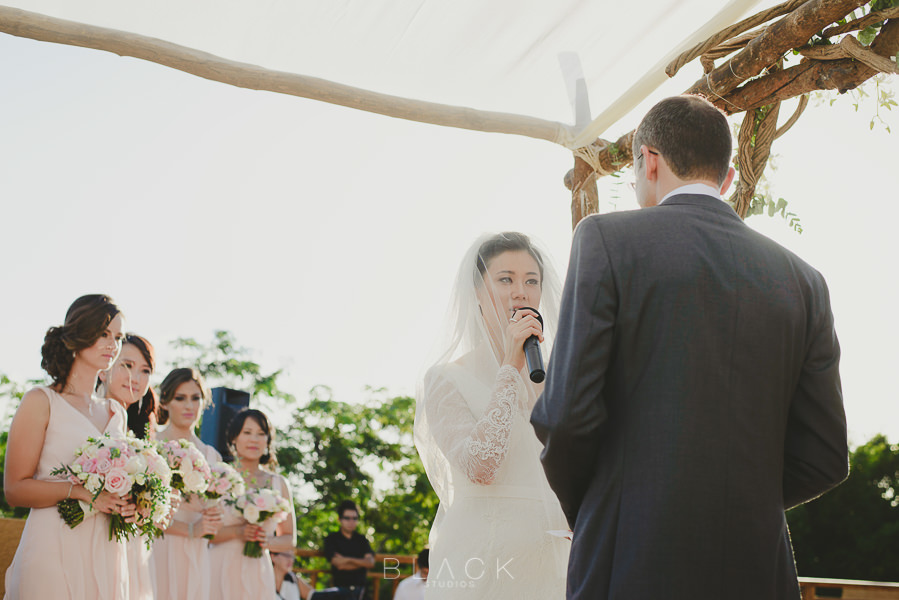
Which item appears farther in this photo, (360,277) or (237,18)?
(360,277)

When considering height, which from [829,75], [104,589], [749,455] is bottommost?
[104,589]

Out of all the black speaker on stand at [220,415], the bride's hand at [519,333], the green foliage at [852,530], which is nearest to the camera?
the bride's hand at [519,333]

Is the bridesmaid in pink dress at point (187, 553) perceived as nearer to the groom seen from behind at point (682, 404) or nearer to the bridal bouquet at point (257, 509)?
the bridal bouquet at point (257, 509)

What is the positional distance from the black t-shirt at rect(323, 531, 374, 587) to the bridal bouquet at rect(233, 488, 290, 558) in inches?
151

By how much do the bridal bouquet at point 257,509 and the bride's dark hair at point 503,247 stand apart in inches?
118

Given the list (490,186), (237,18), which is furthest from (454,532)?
(490,186)

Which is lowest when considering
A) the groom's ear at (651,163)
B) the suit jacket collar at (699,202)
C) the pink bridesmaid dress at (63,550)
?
the pink bridesmaid dress at (63,550)

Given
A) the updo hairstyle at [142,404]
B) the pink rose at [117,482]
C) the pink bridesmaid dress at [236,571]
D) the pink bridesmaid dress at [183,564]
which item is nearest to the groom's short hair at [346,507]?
the pink bridesmaid dress at [236,571]

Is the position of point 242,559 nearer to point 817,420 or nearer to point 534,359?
point 534,359

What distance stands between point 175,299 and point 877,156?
13.0 meters

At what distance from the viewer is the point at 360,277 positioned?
53.4 ft

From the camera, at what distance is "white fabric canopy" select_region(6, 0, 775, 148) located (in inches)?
132

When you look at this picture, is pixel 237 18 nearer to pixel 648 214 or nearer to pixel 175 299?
pixel 648 214

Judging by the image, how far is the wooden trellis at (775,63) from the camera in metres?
2.78
